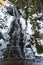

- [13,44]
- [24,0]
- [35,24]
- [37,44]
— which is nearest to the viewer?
[13,44]

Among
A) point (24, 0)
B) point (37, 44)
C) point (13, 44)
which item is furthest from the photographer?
point (24, 0)

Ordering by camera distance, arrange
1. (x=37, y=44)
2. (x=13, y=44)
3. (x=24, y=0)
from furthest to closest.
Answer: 1. (x=24, y=0)
2. (x=37, y=44)
3. (x=13, y=44)

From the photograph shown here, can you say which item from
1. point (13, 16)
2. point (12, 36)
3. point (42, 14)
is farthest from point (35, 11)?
point (12, 36)

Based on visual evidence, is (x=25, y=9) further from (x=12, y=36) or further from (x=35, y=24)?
(x=12, y=36)

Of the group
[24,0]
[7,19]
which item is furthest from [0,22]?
[24,0]

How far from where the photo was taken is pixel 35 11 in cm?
2262

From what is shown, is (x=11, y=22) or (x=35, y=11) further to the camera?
(x=35, y=11)

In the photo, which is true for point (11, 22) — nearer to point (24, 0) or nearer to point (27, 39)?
point (27, 39)

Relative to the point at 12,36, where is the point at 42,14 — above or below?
above

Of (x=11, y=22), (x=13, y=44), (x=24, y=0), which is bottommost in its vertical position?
(x=13, y=44)

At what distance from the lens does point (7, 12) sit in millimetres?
20859

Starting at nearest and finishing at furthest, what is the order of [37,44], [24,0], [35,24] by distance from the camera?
[37,44]
[35,24]
[24,0]

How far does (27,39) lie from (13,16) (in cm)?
188

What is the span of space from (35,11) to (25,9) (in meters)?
0.70
